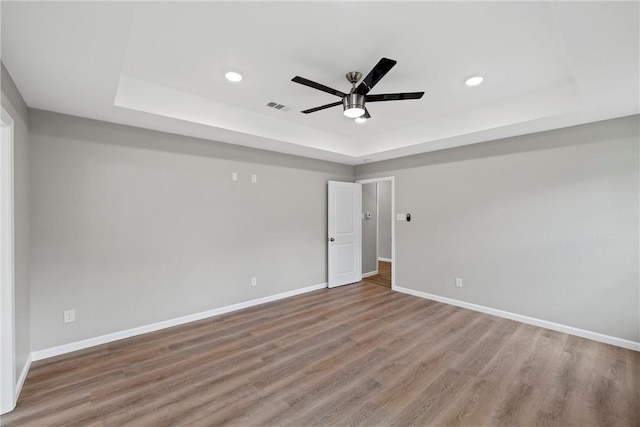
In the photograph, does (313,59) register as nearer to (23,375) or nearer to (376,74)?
(376,74)

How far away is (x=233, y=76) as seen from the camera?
2801 millimetres

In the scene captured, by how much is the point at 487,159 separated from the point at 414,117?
4.06 ft

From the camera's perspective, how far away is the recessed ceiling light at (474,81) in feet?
9.30

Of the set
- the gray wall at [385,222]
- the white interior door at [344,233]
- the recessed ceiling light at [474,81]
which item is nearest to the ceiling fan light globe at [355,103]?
the recessed ceiling light at [474,81]

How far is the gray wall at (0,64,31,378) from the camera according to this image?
7.22 ft

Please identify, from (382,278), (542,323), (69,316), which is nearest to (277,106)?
(69,316)

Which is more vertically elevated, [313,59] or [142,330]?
[313,59]

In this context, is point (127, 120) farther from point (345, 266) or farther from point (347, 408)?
point (345, 266)

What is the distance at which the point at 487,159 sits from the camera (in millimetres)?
4098

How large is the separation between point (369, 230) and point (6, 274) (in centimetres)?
552

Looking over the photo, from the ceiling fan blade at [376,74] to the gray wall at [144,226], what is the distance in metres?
2.39

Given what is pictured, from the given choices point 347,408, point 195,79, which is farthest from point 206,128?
point 347,408

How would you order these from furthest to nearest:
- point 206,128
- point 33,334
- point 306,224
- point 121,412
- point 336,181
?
1. point 336,181
2. point 306,224
3. point 206,128
4. point 33,334
5. point 121,412

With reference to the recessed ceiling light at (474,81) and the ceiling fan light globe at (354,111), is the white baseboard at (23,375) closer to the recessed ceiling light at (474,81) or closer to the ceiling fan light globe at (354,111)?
the ceiling fan light globe at (354,111)
